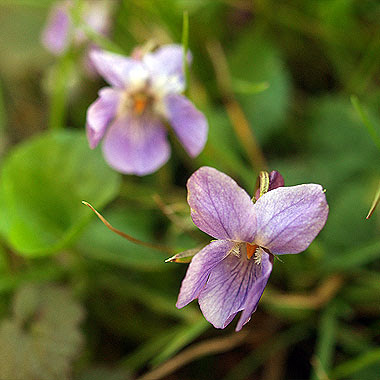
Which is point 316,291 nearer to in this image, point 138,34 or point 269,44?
point 269,44

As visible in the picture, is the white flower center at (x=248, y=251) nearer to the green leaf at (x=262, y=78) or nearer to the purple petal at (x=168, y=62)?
the purple petal at (x=168, y=62)

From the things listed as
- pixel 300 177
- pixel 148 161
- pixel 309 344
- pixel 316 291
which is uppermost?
pixel 148 161

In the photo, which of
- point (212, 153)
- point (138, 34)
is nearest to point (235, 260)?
point (212, 153)

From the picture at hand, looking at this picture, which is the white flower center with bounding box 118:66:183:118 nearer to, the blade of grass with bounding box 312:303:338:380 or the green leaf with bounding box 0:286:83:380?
the green leaf with bounding box 0:286:83:380

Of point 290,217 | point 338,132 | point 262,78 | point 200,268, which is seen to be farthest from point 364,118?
point 262,78

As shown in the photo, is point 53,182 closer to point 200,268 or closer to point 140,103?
point 140,103

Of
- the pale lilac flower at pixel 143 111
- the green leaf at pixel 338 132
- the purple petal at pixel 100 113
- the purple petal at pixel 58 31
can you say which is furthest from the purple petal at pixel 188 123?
the purple petal at pixel 58 31
